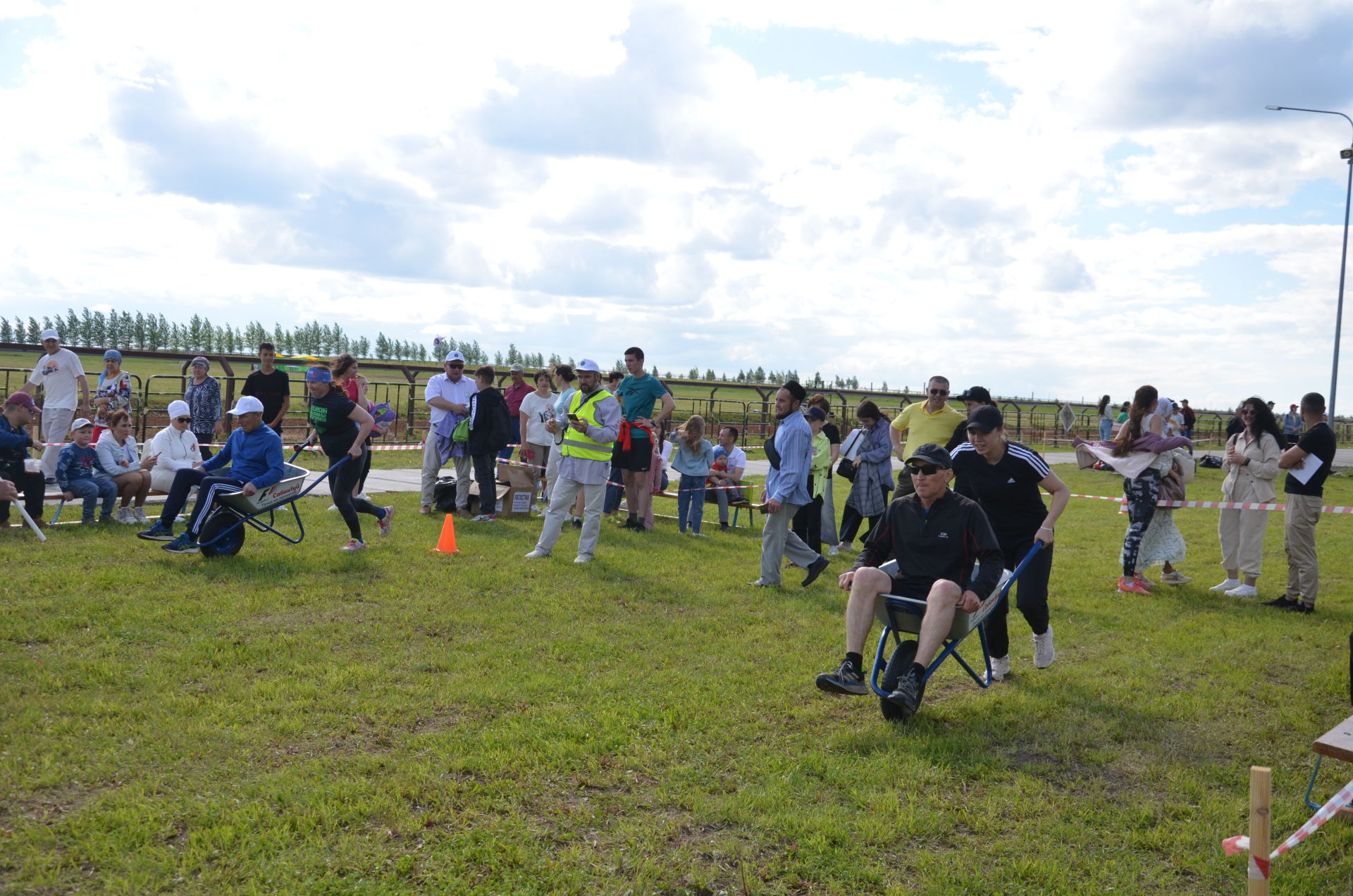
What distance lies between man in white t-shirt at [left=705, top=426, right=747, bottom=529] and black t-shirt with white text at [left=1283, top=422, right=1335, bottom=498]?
6.47m

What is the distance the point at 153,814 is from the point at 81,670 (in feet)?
7.14

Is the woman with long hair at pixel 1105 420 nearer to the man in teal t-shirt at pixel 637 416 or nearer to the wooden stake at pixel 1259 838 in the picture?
the man in teal t-shirt at pixel 637 416

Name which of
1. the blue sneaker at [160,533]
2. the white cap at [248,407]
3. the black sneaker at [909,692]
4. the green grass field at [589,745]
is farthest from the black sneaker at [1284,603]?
the blue sneaker at [160,533]

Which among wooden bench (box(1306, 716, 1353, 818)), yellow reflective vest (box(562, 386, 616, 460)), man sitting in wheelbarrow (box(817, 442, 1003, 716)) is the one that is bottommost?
wooden bench (box(1306, 716, 1353, 818))

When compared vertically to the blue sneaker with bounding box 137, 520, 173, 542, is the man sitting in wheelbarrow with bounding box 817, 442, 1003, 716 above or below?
above

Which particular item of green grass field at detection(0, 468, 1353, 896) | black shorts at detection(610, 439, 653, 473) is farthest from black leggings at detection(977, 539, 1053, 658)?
black shorts at detection(610, 439, 653, 473)

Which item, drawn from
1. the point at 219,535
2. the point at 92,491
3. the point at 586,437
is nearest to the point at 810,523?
the point at 586,437

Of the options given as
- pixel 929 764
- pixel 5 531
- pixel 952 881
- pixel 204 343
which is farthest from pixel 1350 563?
pixel 204 343

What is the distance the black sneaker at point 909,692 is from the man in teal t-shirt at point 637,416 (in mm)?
6515

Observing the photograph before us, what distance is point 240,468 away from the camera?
902 centimetres

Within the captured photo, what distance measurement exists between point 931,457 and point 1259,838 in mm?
2823

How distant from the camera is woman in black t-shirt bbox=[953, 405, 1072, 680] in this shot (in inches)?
246

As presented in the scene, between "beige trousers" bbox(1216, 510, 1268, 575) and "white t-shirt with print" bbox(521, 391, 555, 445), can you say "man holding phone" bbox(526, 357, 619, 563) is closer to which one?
"white t-shirt with print" bbox(521, 391, 555, 445)

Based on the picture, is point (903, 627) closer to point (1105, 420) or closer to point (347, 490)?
point (347, 490)
